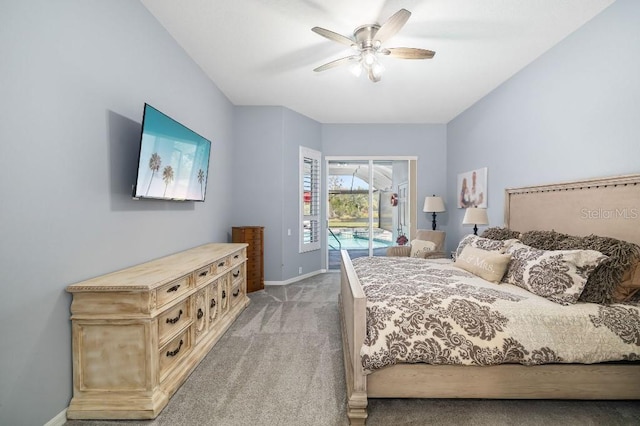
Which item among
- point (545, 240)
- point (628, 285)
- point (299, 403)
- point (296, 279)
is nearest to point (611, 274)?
point (628, 285)

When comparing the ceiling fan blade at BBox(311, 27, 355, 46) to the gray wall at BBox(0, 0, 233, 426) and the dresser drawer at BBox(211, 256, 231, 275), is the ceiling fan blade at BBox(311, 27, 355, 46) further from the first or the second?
the dresser drawer at BBox(211, 256, 231, 275)

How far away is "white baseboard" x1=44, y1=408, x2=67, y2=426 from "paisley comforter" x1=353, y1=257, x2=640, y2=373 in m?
1.84

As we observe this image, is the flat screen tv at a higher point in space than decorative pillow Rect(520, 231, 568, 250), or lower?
higher

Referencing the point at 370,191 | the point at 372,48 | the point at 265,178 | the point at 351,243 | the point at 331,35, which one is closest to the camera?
the point at 331,35

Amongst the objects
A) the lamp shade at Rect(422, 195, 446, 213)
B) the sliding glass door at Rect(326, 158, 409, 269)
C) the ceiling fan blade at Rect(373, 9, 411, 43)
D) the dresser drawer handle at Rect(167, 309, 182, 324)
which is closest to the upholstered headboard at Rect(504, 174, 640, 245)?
the lamp shade at Rect(422, 195, 446, 213)

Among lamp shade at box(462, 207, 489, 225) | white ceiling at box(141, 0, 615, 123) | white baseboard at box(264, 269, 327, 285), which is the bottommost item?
white baseboard at box(264, 269, 327, 285)

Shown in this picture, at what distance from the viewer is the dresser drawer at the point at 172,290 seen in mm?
1915

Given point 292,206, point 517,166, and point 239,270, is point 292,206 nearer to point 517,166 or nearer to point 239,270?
point 239,270

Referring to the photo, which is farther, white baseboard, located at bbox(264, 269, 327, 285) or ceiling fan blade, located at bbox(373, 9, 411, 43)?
white baseboard, located at bbox(264, 269, 327, 285)

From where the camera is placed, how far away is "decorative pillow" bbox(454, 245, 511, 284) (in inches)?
98.4

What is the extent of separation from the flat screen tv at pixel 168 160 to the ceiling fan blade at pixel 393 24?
1.95 metres

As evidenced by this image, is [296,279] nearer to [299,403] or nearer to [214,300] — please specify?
[214,300]

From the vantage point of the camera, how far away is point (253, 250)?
4.48m

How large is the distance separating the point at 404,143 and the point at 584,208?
11.6 ft
